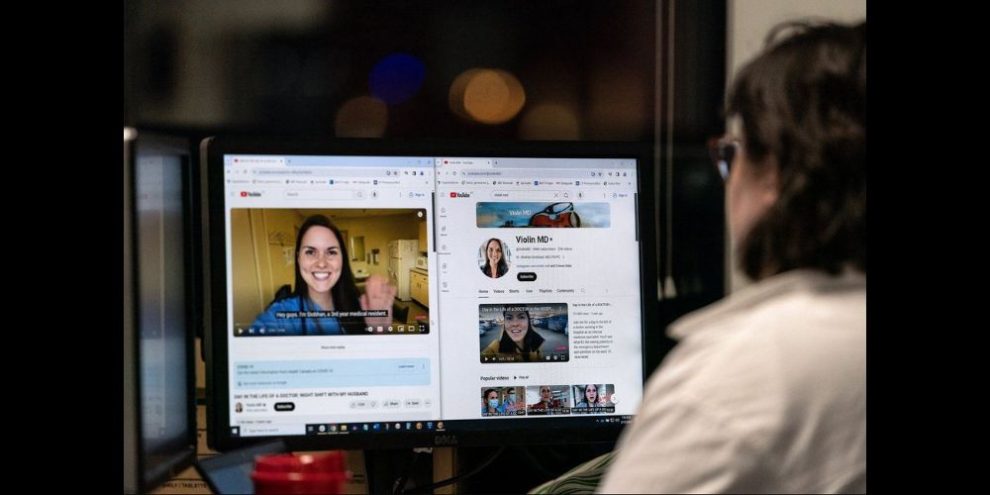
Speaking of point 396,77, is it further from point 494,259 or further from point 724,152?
point 724,152

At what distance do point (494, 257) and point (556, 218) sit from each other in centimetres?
8

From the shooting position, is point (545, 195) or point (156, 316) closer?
point (156, 316)

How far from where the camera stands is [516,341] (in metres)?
1.14

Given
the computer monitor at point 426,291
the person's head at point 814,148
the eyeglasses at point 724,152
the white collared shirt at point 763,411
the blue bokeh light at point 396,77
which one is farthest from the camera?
the blue bokeh light at point 396,77

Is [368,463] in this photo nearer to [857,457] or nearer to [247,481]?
[247,481]

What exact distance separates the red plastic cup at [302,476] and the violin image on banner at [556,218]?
1.33 ft

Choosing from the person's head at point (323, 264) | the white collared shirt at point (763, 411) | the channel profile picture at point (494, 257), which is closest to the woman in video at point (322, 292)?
the person's head at point (323, 264)

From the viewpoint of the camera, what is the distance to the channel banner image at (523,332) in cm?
114

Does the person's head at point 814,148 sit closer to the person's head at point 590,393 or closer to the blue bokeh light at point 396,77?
the person's head at point 590,393

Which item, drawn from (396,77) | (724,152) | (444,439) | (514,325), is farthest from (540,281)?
(396,77)

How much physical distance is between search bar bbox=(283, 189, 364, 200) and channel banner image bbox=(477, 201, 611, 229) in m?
0.14

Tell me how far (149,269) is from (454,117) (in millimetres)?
1101

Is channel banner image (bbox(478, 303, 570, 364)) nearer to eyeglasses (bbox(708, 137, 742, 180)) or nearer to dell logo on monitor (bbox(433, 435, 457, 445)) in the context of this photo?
dell logo on monitor (bbox(433, 435, 457, 445))

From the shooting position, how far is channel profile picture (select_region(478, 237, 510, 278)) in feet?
3.75
